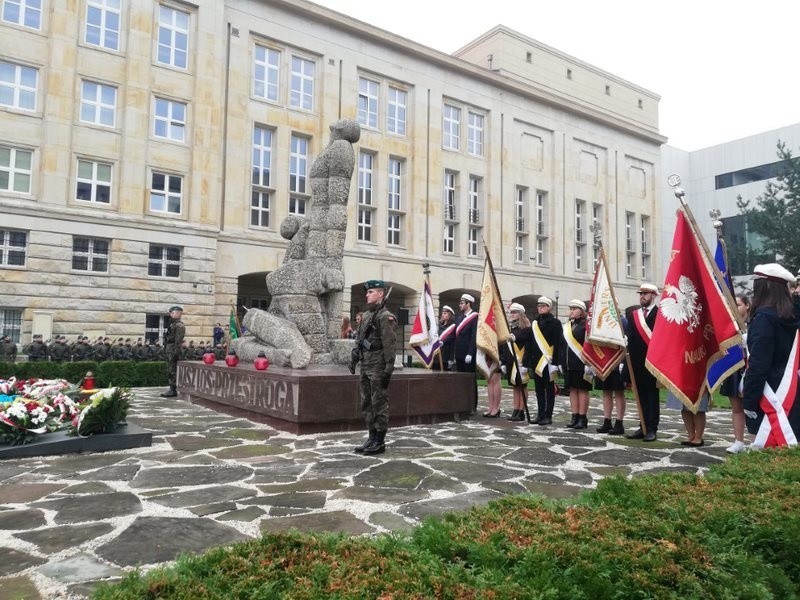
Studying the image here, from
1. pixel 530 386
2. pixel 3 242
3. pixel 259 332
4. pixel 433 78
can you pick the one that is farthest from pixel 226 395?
pixel 433 78

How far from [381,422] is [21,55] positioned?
22055 millimetres

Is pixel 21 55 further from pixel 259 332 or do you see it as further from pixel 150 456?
pixel 150 456

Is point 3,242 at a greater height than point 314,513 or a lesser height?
greater

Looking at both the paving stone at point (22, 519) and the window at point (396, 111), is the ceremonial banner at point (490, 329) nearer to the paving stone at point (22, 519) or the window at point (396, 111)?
the paving stone at point (22, 519)

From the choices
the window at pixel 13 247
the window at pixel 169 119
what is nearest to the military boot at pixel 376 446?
the window at pixel 13 247

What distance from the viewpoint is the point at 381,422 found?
6855mm

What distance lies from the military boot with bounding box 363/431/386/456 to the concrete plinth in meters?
1.49

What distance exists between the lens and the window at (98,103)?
73.2 feet

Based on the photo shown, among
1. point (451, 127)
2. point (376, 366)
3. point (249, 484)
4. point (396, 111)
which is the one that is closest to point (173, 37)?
point (396, 111)

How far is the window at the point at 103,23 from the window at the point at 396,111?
13.0 m

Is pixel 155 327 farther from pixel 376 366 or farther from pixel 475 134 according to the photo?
pixel 475 134

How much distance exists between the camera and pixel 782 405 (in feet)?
17.7

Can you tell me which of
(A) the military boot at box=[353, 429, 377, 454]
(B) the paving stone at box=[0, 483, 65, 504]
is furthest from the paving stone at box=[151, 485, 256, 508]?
(A) the military boot at box=[353, 429, 377, 454]

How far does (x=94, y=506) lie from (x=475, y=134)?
107 ft
